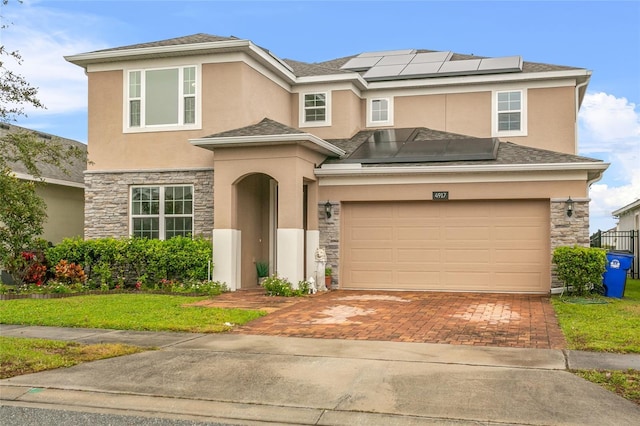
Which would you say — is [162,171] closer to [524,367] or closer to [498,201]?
[498,201]

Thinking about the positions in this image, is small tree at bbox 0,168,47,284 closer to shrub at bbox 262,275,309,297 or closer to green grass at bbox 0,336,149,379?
shrub at bbox 262,275,309,297

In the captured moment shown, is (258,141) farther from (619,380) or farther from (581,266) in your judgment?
(619,380)

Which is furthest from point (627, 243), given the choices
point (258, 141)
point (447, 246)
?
point (258, 141)

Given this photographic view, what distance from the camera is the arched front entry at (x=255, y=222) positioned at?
16.4m

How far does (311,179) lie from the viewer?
16.4m

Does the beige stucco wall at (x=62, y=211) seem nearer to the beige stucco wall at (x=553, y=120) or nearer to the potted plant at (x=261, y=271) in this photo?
the potted plant at (x=261, y=271)

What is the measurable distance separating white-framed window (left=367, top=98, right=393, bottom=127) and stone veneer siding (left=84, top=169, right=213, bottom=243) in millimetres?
6553

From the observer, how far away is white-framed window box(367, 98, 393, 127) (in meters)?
20.4

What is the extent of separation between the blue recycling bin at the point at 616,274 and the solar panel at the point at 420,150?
378cm

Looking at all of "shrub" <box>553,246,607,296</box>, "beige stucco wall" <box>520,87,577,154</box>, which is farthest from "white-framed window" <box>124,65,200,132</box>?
"beige stucco wall" <box>520,87,577,154</box>

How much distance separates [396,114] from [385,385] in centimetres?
1478

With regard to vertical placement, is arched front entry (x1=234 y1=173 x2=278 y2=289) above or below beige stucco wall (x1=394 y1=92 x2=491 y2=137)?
below

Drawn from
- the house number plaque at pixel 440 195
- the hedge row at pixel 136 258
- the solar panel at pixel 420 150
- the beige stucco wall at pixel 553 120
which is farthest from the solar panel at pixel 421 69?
the hedge row at pixel 136 258

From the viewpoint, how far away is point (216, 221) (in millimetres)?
15695
